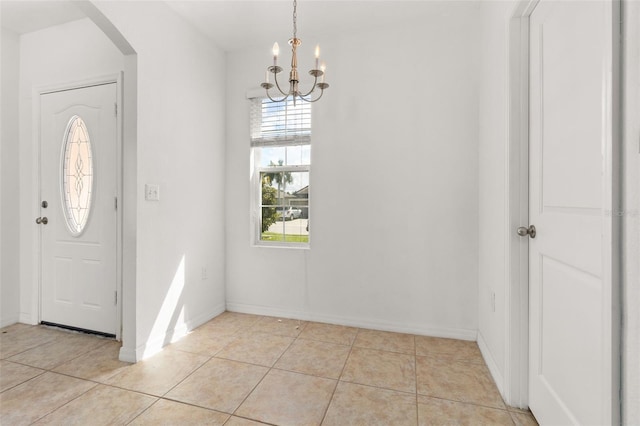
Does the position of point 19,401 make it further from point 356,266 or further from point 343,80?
point 343,80

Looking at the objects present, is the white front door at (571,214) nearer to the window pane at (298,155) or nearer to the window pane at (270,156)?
the window pane at (298,155)

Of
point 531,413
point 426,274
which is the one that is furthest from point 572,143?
point 426,274

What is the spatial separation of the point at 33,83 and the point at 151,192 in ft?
6.02

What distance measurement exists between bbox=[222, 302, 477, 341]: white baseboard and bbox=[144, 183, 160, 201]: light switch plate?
4.65 ft

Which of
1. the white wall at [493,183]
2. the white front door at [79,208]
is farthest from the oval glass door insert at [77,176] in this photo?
the white wall at [493,183]

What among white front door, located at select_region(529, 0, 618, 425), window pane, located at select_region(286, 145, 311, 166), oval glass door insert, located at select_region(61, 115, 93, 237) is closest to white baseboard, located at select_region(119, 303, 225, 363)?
oval glass door insert, located at select_region(61, 115, 93, 237)

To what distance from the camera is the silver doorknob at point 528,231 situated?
1539 mm

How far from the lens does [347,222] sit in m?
2.75

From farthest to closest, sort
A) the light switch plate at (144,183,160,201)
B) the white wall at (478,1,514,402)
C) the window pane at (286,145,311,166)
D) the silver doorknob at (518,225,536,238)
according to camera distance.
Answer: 1. the window pane at (286,145,311,166)
2. the light switch plate at (144,183,160,201)
3. the white wall at (478,1,514,402)
4. the silver doorknob at (518,225,536,238)

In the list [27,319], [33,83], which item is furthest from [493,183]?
[27,319]

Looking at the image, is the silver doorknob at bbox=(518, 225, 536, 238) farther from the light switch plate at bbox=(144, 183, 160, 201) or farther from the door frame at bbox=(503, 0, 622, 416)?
the light switch plate at bbox=(144, 183, 160, 201)

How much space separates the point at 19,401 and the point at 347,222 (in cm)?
244

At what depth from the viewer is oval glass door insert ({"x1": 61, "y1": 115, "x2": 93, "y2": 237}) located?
262cm

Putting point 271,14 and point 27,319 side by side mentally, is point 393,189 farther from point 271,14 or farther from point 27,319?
point 27,319
